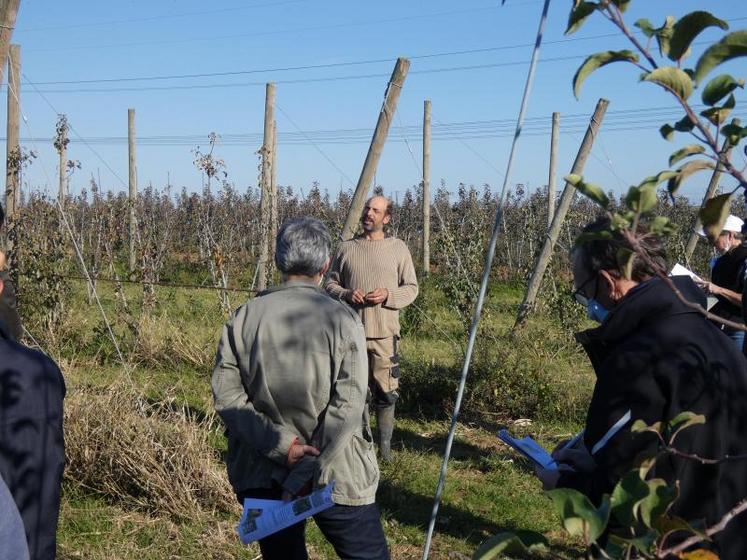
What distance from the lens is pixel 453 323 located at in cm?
1074

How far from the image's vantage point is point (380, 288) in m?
5.33

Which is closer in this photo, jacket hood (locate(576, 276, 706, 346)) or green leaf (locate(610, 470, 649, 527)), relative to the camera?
green leaf (locate(610, 470, 649, 527))

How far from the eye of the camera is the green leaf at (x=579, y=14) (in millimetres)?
1127

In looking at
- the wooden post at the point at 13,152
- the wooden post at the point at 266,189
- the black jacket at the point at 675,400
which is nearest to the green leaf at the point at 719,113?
the black jacket at the point at 675,400

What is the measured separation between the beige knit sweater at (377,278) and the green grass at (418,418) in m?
0.90

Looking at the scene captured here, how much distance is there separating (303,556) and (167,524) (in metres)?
1.71

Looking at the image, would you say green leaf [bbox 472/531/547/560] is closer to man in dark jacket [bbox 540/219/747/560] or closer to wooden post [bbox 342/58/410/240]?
man in dark jacket [bbox 540/219/747/560]

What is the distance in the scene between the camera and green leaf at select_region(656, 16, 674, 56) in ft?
3.68

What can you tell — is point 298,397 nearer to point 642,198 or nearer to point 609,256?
point 609,256

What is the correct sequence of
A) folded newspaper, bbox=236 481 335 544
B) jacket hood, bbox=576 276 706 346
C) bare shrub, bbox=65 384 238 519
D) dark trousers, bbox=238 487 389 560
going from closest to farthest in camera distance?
1. jacket hood, bbox=576 276 706 346
2. folded newspaper, bbox=236 481 335 544
3. dark trousers, bbox=238 487 389 560
4. bare shrub, bbox=65 384 238 519

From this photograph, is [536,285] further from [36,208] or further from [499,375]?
[36,208]

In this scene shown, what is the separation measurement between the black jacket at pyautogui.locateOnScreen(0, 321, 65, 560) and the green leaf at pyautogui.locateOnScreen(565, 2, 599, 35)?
5.02 feet

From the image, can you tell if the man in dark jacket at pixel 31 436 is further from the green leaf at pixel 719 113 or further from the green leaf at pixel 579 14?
the green leaf at pixel 719 113

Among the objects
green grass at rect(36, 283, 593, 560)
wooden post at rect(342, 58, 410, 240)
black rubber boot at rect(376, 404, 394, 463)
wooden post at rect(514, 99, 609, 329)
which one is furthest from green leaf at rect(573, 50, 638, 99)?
wooden post at rect(514, 99, 609, 329)
